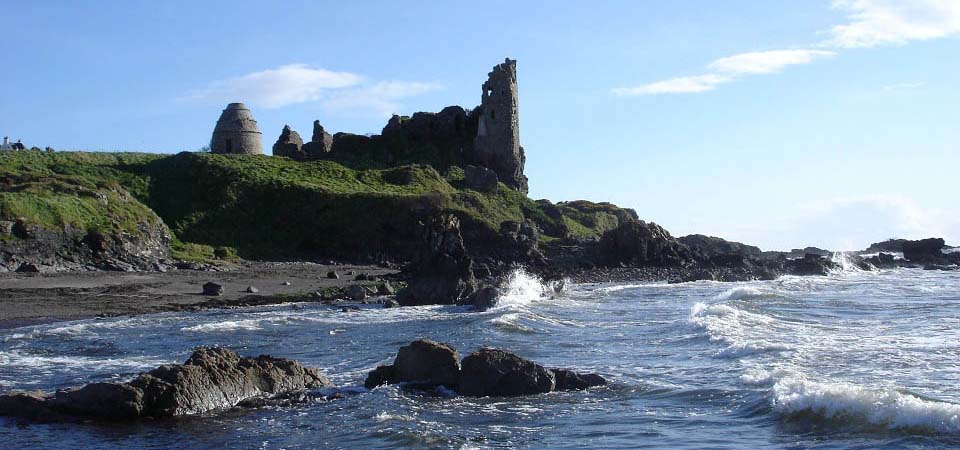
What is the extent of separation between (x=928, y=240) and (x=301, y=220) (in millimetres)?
50753

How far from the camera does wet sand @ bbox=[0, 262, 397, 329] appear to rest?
31.8 metres

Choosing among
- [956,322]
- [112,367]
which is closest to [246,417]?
[112,367]

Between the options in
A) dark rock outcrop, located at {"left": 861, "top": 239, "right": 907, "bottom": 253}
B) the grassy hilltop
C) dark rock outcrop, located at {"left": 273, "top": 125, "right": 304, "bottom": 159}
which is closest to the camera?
the grassy hilltop

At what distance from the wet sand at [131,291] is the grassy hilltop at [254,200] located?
7.28m

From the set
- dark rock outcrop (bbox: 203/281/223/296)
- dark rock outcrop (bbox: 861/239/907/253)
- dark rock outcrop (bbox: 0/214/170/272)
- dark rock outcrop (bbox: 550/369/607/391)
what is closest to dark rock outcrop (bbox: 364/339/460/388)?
dark rock outcrop (bbox: 550/369/607/391)

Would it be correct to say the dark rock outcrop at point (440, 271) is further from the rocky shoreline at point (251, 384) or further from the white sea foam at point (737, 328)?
the rocky shoreline at point (251, 384)

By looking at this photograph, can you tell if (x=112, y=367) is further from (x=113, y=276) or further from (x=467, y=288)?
(x=113, y=276)

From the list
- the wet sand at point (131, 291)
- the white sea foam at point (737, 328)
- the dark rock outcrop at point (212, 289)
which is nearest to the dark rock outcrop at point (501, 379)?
the white sea foam at point (737, 328)

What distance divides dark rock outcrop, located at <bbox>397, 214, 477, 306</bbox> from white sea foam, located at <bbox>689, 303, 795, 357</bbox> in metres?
9.46

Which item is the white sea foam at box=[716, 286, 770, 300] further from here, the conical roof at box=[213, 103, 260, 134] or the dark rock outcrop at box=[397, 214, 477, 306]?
the conical roof at box=[213, 103, 260, 134]

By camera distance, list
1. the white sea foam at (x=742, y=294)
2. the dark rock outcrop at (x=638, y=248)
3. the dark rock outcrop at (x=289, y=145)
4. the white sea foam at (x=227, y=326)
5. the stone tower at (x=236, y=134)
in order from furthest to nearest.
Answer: the dark rock outcrop at (x=289, y=145), the stone tower at (x=236, y=134), the dark rock outcrop at (x=638, y=248), the white sea foam at (x=742, y=294), the white sea foam at (x=227, y=326)

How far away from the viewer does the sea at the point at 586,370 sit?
48.5 feet

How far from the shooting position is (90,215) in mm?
48906

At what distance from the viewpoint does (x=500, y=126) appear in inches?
3292
